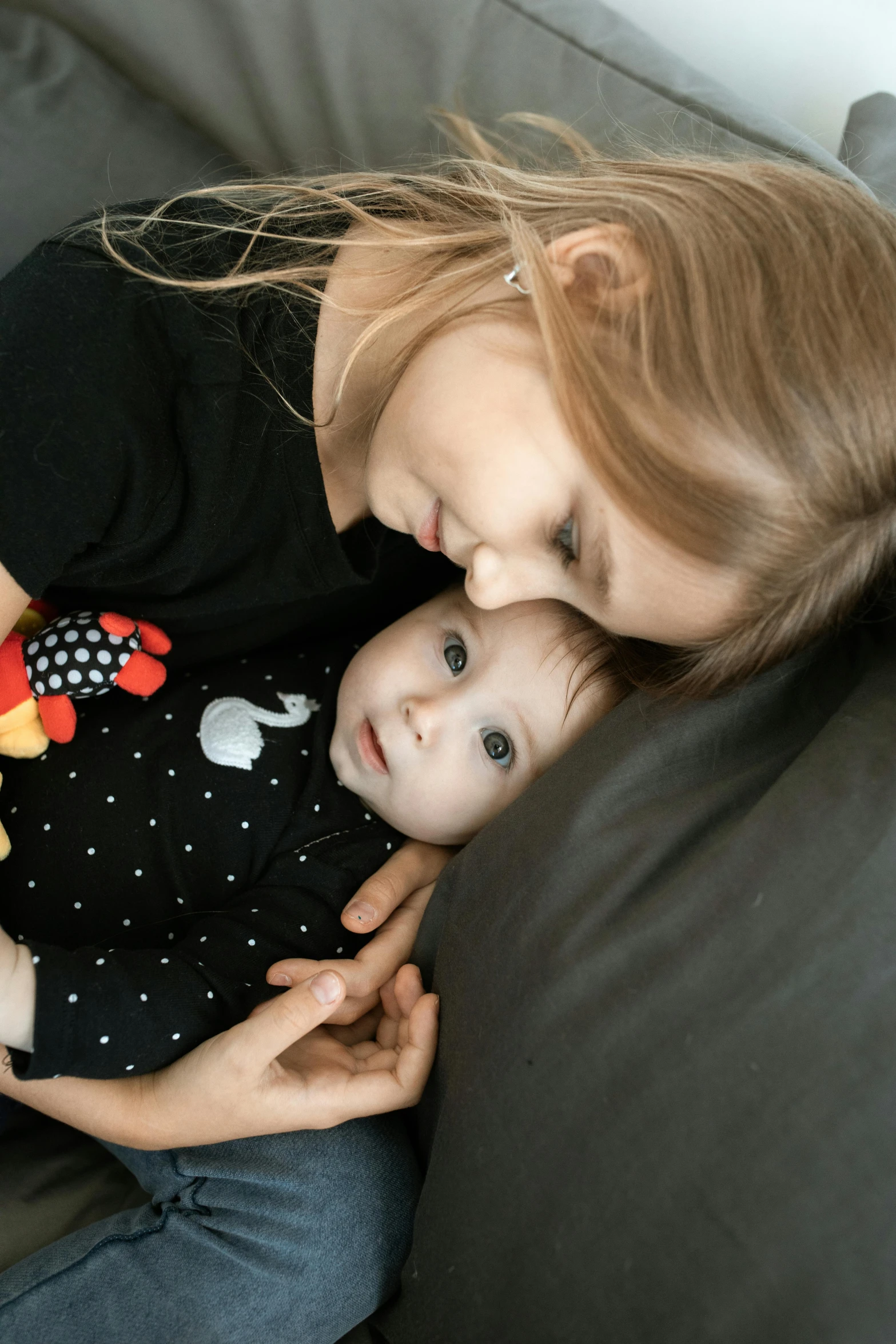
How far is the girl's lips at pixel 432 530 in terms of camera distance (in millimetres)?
861

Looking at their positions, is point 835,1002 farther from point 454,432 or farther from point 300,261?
point 300,261

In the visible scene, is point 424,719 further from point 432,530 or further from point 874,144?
point 874,144

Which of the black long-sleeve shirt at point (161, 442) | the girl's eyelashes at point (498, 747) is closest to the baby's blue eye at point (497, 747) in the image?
the girl's eyelashes at point (498, 747)

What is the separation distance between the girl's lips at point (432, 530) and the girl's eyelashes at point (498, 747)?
0.24 meters

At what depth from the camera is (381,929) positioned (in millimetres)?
1010

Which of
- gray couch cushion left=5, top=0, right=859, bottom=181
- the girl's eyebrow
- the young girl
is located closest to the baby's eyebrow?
the young girl

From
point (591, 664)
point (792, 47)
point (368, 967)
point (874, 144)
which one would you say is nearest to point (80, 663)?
point (368, 967)

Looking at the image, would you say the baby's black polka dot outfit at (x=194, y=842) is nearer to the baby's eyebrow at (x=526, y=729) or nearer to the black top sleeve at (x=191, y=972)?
the black top sleeve at (x=191, y=972)

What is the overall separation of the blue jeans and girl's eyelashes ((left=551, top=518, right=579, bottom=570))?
0.57 meters

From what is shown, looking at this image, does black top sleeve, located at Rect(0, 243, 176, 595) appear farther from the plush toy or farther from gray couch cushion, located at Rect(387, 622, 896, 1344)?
gray couch cushion, located at Rect(387, 622, 896, 1344)

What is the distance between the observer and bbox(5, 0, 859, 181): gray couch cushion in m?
1.05

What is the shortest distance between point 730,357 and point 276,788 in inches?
25.9

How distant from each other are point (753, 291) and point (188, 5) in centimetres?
80

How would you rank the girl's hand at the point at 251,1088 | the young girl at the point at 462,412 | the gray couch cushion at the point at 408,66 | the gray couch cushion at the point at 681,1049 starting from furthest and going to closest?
the gray couch cushion at the point at 408,66 < the girl's hand at the point at 251,1088 < the young girl at the point at 462,412 < the gray couch cushion at the point at 681,1049
